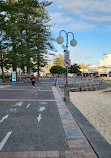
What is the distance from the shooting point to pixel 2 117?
21.5 ft

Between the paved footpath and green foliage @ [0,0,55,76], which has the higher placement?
green foliage @ [0,0,55,76]

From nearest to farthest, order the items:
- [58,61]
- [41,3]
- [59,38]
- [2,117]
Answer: [2,117] < [59,38] < [41,3] < [58,61]

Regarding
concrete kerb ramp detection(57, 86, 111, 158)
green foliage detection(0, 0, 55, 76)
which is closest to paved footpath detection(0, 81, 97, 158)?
concrete kerb ramp detection(57, 86, 111, 158)

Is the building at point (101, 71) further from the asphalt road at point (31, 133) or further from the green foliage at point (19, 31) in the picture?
the asphalt road at point (31, 133)

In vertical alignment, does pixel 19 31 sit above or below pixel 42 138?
above

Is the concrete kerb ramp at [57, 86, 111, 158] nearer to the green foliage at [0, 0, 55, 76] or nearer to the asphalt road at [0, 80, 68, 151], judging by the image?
the asphalt road at [0, 80, 68, 151]

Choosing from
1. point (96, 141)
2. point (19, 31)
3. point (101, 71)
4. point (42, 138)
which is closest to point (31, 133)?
point (42, 138)

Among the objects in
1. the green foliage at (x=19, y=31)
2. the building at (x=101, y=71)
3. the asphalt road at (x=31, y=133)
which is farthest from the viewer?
the building at (x=101, y=71)

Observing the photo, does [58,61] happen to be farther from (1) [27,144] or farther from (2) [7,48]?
(1) [27,144]

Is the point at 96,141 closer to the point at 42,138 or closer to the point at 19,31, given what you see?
the point at 42,138

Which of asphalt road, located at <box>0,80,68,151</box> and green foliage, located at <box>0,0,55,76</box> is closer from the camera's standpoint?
asphalt road, located at <box>0,80,68,151</box>

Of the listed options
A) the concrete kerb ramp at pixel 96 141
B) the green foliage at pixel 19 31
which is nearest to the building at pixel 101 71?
the green foliage at pixel 19 31

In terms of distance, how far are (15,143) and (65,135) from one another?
1.56 meters

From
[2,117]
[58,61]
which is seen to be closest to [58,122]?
[2,117]
